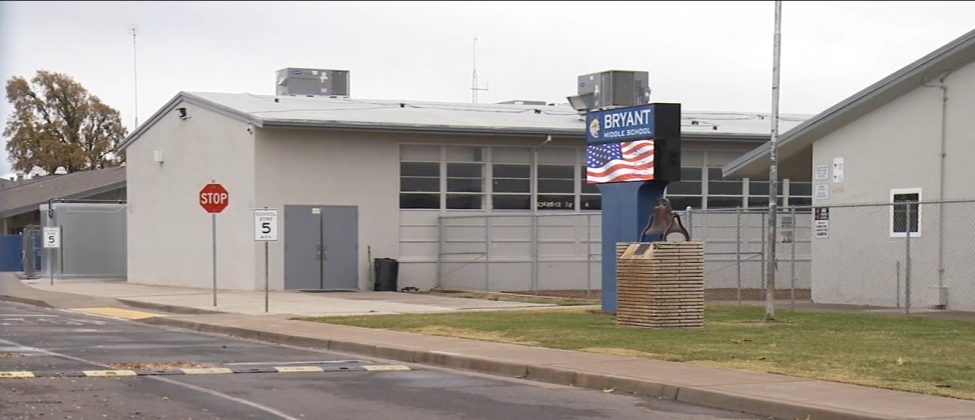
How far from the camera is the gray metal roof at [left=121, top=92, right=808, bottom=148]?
3350cm

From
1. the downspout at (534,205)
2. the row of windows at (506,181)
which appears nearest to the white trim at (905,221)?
the downspout at (534,205)

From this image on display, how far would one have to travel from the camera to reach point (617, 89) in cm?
3719

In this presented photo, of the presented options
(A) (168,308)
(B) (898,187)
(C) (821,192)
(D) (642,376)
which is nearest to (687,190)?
(C) (821,192)

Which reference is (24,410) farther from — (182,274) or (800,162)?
(182,274)

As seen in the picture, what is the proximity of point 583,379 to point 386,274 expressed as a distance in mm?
19801

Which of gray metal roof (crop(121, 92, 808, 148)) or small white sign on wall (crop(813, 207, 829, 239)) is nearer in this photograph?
small white sign on wall (crop(813, 207, 829, 239))

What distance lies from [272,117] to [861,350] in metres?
19.9

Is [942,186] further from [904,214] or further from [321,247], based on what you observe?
[321,247]

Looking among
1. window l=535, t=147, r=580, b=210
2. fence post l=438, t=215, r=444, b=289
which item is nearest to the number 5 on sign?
fence post l=438, t=215, r=444, b=289

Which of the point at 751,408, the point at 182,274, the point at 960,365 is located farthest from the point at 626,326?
the point at 182,274

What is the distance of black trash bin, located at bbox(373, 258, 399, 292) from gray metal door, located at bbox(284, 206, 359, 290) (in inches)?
28.7

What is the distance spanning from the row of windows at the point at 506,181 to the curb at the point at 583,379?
14.5 metres

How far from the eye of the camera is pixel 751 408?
12.2 meters

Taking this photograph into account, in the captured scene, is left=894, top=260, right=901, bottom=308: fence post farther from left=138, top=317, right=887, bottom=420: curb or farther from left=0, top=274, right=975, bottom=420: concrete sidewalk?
left=138, top=317, right=887, bottom=420: curb
